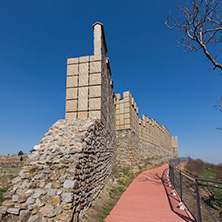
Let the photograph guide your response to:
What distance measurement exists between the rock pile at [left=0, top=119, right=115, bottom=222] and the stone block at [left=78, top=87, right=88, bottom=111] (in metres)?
1.59

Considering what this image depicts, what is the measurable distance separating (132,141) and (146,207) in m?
7.83

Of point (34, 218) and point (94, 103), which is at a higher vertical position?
point (94, 103)

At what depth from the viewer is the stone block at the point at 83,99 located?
7350 mm

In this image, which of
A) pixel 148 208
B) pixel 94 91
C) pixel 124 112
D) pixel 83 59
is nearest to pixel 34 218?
pixel 148 208

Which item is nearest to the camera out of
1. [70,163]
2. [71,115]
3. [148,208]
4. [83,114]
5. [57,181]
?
[57,181]

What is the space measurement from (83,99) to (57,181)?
4.10 meters

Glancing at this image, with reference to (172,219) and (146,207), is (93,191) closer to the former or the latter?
(146,207)

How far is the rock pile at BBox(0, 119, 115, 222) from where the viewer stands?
3645 mm

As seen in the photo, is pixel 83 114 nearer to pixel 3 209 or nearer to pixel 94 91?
pixel 94 91

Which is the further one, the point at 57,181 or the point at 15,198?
the point at 57,181

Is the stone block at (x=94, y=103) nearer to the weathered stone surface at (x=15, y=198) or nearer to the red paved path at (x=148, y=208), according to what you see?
the red paved path at (x=148, y=208)

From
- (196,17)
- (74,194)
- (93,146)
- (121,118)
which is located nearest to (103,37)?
(196,17)

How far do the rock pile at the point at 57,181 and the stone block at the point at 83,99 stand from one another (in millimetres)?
1589

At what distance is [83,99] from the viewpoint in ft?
24.6
